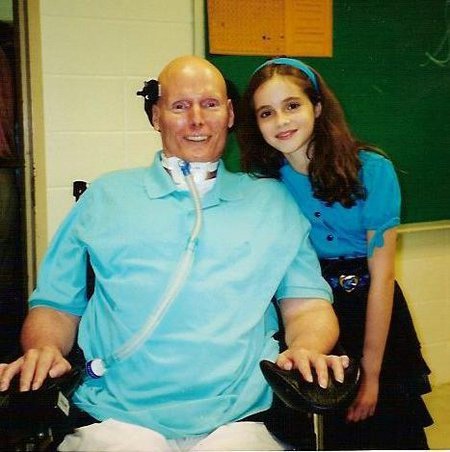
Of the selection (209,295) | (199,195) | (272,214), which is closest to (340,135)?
(272,214)

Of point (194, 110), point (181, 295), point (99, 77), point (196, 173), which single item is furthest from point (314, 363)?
point (99, 77)

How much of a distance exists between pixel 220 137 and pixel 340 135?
309 millimetres

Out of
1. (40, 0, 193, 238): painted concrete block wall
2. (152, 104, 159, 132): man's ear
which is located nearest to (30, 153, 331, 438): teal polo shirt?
(152, 104, 159, 132): man's ear

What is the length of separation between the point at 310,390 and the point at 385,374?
585 millimetres

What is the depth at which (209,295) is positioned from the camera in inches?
47.3

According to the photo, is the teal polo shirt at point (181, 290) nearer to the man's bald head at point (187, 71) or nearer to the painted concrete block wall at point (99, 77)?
the man's bald head at point (187, 71)

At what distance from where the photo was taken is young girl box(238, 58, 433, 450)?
54.4 inches

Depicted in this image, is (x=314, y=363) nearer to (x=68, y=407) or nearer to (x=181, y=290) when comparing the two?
(x=181, y=290)

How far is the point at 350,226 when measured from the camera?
1.41 meters

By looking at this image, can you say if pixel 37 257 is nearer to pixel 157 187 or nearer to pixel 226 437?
pixel 157 187

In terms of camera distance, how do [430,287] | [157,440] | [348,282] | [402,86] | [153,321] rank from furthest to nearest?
[430,287]
[402,86]
[348,282]
[153,321]
[157,440]

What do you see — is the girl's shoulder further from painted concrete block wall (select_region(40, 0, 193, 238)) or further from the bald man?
painted concrete block wall (select_region(40, 0, 193, 238))

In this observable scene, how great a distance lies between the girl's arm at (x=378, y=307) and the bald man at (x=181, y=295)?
0.17m

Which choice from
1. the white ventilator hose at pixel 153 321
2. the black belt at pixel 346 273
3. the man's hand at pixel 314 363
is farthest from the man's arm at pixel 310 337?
the white ventilator hose at pixel 153 321
